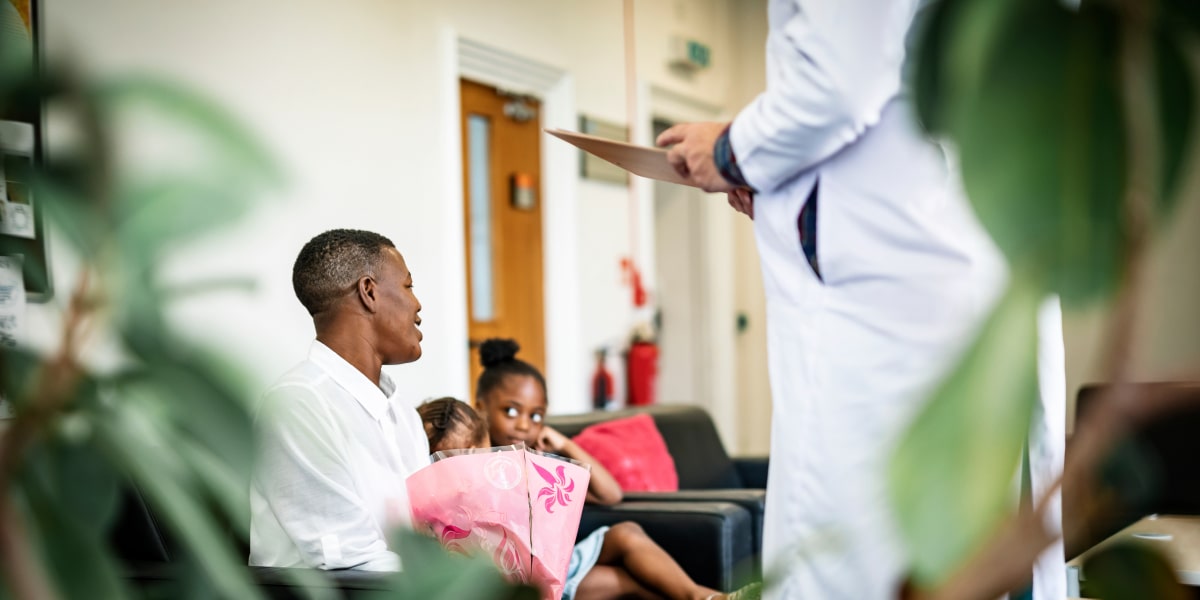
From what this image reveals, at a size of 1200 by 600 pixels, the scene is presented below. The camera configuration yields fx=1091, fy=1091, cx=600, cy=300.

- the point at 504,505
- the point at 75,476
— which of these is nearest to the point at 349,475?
the point at 504,505

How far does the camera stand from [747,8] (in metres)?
7.11

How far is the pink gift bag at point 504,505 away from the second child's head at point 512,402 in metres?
1.62

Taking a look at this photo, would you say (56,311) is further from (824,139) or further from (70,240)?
(824,139)

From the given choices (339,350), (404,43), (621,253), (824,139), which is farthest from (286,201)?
(621,253)

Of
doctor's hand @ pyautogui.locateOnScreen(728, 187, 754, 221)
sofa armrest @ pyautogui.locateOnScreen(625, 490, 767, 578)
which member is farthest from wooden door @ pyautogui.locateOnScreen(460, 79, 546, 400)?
doctor's hand @ pyautogui.locateOnScreen(728, 187, 754, 221)

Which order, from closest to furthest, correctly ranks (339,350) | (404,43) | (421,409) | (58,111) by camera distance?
1. (58,111)
2. (339,350)
3. (421,409)
4. (404,43)

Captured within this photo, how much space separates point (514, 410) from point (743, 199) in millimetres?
1973

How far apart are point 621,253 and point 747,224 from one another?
64.4 inches

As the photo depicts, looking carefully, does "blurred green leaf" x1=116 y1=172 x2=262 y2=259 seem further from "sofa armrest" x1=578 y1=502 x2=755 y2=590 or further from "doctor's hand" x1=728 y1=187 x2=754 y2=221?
"sofa armrest" x1=578 y1=502 x2=755 y2=590

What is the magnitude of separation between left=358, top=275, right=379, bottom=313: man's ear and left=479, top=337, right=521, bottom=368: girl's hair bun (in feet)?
5.05

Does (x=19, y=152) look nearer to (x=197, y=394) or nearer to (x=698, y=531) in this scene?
(x=197, y=394)

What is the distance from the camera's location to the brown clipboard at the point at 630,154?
3.67 feet

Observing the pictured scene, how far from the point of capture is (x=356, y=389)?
1.66 m

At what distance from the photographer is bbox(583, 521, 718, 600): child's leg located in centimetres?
265
